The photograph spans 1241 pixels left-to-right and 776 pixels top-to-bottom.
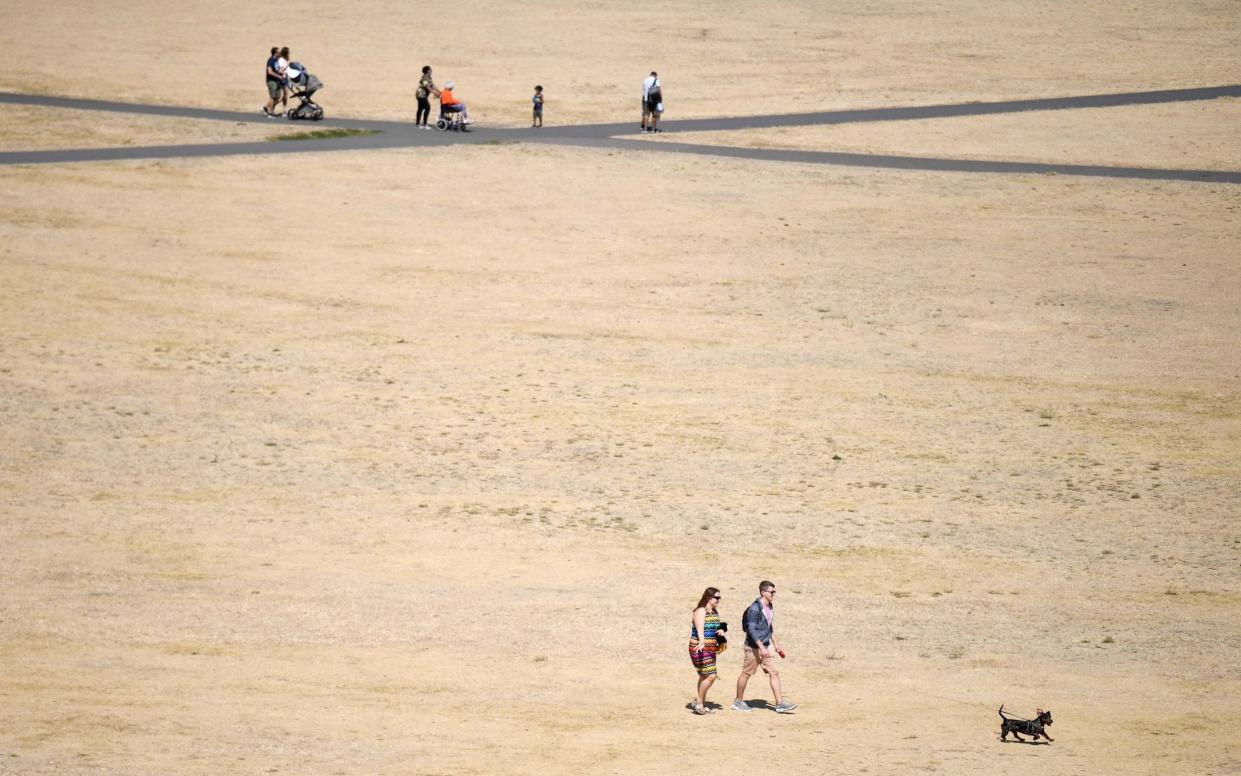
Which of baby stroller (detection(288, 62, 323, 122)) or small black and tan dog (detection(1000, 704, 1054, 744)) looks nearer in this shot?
small black and tan dog (detection(1000, 704, 1054, 744))

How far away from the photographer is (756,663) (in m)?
16.6

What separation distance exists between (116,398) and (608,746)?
551 inches

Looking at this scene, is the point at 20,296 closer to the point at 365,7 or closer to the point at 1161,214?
the point at 1161,214

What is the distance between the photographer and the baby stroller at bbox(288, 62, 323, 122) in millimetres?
44312

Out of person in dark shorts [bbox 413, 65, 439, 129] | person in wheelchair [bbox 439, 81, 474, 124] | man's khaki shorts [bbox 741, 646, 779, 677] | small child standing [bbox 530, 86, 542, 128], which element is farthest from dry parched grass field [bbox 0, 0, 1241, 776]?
person in wheelchair [bbox 439, 81, 474, 124]

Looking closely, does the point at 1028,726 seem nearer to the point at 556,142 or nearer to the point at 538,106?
the point at 556,142

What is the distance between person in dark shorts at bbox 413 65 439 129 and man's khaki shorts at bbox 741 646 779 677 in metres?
29.5

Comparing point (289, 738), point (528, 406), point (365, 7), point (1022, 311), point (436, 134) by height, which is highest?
point (365, 7)

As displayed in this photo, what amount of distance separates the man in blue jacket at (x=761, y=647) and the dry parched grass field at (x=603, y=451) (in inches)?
13.2

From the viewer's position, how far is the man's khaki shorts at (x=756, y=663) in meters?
16.4

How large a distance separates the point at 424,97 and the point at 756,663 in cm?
3109

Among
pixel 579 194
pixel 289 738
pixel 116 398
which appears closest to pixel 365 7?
pixel 579 194

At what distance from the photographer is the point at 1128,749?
15.6 meters

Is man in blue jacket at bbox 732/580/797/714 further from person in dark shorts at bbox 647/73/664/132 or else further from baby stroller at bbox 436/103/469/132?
baby stroller at bbox 436/103/469/132
